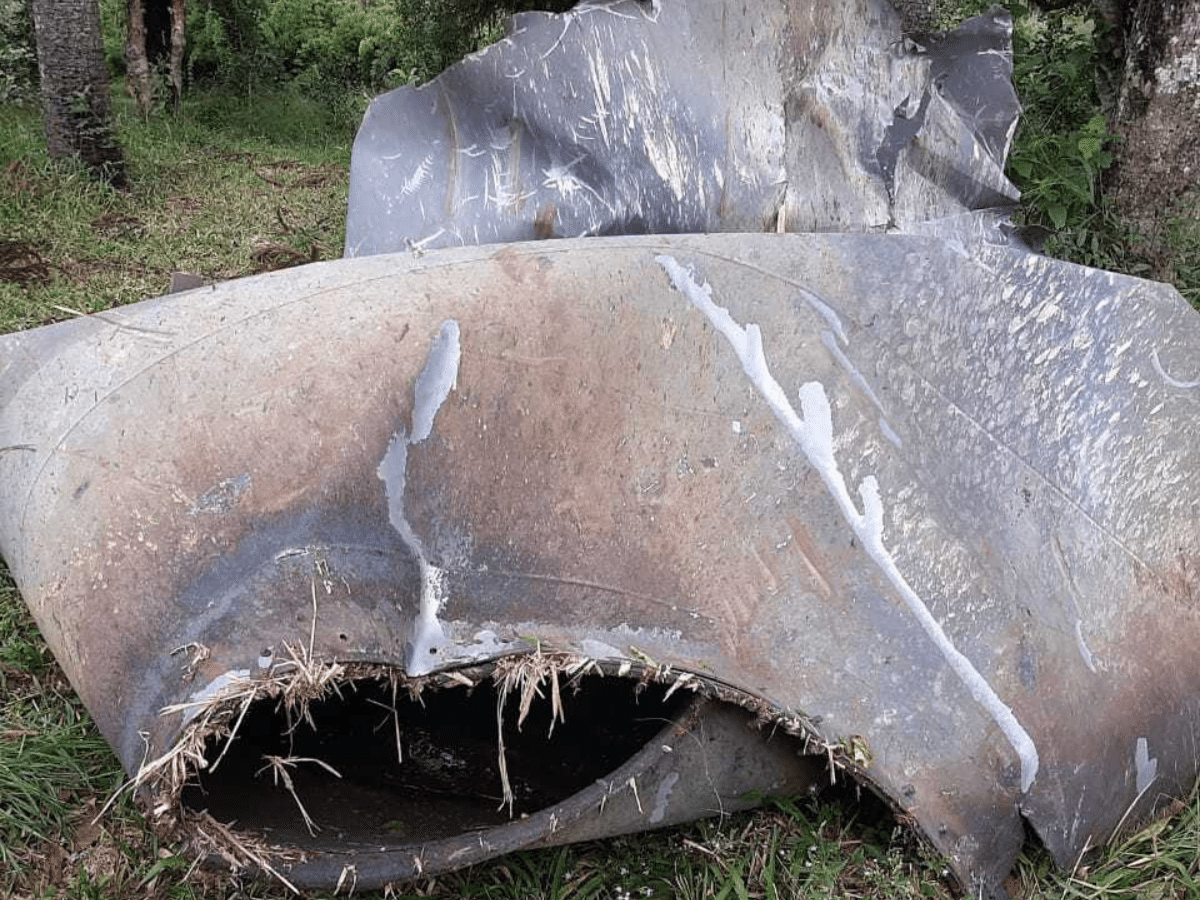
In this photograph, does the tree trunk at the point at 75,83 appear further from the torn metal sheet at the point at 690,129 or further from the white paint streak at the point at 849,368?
the white paint streak at the point at 849,368

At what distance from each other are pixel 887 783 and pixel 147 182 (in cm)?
516

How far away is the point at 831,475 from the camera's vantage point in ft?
5.86

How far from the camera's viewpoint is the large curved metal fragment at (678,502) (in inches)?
64.8

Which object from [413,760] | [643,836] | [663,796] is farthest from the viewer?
[413,760]

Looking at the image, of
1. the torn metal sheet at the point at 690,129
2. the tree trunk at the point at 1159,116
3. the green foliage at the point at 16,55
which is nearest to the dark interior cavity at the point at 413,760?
the torn metal sheet at the point at 690,129

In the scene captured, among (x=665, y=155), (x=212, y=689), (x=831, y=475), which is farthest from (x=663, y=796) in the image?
(x=665, y=155)

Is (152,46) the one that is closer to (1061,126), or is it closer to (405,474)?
(1061,126)

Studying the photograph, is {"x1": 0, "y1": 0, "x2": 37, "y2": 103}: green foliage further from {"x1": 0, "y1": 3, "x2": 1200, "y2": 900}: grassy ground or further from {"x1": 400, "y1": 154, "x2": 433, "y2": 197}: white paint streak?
{"x1": 400, "y1": 154, "x2": 433, "y2": 197}: white paint streak

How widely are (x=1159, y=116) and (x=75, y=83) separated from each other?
469 centimetres

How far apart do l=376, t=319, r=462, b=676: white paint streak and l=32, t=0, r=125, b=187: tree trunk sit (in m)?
4.36

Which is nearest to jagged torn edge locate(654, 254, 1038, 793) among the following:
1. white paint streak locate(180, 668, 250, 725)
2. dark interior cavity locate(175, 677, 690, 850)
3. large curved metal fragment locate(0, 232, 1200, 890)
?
large curved metal fragment locate(0, 232, 1200, 890)

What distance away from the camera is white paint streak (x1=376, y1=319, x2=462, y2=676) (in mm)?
1599

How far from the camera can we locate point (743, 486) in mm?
1756

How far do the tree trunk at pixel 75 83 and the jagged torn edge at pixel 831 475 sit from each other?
14.6 ft
